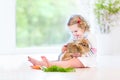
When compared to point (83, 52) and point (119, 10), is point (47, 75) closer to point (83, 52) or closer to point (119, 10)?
point (83, 52)

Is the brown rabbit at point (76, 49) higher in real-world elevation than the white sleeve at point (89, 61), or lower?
higher

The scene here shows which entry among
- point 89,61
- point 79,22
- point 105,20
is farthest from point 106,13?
point 89,61

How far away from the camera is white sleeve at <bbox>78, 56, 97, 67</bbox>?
1374 mm

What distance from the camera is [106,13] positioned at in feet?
6.03

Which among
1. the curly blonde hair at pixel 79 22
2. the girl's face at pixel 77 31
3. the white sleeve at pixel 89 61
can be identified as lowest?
the white sleeve at pixel 89 61

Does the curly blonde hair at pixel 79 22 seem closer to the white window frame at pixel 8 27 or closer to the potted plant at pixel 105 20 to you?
the potted plant at pixel 105 20

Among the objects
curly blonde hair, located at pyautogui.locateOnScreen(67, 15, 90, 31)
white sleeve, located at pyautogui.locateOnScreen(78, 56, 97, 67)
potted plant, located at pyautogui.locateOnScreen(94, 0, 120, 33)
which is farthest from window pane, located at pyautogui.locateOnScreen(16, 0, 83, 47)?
white sleeve, located at pyautogui.locateOnScreen(78, 56, 97, 67)

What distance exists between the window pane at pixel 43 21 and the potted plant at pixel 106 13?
257 millimetres

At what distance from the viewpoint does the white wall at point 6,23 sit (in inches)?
73.5

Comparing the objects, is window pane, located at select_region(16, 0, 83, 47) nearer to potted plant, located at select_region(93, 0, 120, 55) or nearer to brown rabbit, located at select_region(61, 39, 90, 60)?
potted plant, located at select_region(93, 0, 120, 55)

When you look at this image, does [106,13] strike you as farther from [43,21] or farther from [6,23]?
[6,23]

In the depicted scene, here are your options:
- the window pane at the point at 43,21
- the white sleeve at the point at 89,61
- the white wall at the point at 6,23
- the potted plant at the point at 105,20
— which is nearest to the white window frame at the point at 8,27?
the white wall at the point at 6,23

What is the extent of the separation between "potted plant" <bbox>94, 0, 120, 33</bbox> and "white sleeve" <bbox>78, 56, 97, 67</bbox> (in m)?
0.49

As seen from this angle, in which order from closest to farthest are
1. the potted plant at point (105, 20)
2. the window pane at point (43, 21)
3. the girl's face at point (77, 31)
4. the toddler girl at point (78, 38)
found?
the toddler girl at point (78, 38) < the girl's face at point (77, 31) < the potted plant at point (105, 20) < the window pane at point (43, 21)
